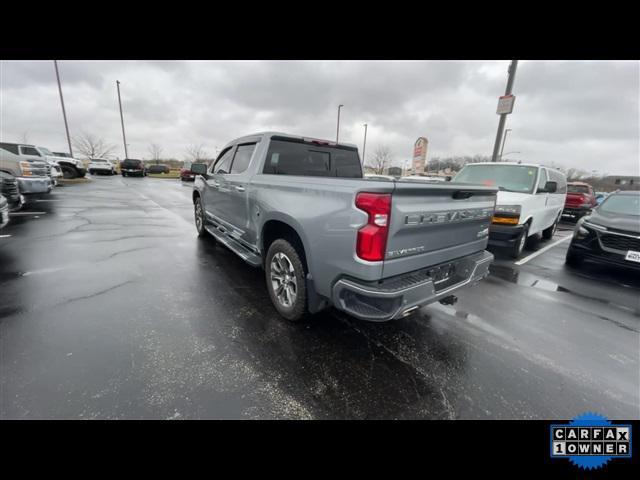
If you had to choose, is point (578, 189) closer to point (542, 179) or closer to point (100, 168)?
point (542, 179)

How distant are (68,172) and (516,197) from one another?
26116 millimetres

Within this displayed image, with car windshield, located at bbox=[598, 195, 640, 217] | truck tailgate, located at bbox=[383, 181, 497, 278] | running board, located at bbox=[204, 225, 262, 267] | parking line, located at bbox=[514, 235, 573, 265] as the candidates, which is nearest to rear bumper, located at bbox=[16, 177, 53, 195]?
running board, located at bbox=[204, 225, 262, 267]

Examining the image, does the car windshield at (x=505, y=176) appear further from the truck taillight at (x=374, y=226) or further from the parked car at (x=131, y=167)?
the parked car at (x=131, y=167)

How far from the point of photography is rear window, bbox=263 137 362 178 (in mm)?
3574

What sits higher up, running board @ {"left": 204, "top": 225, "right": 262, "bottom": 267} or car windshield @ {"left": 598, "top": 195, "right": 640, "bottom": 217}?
car windshield @ {"left": 598, "top": 195, "right": 640, "bottom": 217}

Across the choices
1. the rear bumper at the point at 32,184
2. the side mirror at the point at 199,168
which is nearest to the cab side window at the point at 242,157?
the side mirror at the point at 199,168

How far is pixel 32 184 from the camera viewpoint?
768cm

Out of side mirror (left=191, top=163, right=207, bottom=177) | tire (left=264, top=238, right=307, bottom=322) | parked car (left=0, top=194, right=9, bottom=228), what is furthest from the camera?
side mirror (left=191, top=163, right=207, bottom=177)

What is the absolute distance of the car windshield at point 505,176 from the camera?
232 inches

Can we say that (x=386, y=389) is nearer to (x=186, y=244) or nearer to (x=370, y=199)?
(x=370, y=199)

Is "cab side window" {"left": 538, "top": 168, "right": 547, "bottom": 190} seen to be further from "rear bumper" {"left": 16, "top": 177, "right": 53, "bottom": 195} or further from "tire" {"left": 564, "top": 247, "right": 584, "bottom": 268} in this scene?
"rear bumper" {"left": 16, "top": 177, "right": 53, "bottom": 195}

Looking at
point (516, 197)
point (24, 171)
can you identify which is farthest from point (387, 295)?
point (24, 171)

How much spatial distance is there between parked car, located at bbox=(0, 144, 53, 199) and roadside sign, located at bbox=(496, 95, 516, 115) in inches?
568

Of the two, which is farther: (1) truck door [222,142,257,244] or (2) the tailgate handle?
(1) truck door [222,142,257,244]
